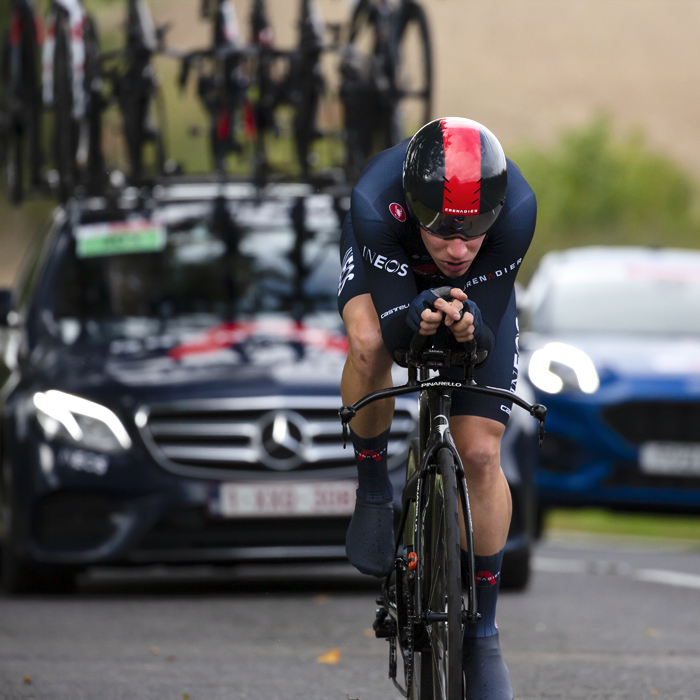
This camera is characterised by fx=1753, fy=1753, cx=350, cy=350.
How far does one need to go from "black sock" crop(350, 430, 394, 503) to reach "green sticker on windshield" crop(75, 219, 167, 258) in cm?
409

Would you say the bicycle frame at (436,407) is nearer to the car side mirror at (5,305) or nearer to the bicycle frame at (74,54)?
the car side mirror at (5,305)

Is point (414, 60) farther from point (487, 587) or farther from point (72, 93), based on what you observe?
point (487, 587)

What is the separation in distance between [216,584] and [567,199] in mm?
108114

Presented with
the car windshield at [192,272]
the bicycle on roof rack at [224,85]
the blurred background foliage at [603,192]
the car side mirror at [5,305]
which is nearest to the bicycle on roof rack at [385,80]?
the bicycle on roof rack at [224,85]

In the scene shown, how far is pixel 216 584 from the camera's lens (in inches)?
357

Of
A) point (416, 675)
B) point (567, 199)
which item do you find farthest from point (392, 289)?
point (567, 199)

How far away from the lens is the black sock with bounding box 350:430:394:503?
4.89 meters

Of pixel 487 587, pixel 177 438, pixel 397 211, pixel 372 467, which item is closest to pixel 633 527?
pixel 177 438

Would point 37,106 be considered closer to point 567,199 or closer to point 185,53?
point 185,53

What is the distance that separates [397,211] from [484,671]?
3.99ft

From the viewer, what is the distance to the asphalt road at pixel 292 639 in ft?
19.2

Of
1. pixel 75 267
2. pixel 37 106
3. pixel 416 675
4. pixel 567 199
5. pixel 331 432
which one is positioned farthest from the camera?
pixel 567 199

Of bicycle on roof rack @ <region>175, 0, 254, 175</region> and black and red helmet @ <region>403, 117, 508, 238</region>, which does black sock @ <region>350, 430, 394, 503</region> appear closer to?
black and red helmet @ <region>403, 117, 508, 238</region>

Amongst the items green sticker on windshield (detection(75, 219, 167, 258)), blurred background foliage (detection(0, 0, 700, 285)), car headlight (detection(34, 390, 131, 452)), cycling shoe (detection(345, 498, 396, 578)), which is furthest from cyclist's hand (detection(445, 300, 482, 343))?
blurred background foliage (detection(0, 0, 700, 285))
